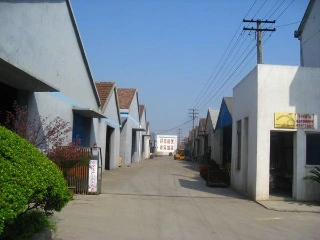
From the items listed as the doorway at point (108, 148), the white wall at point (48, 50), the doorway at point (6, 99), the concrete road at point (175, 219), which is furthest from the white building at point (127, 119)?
the doorway at point (6, 99)

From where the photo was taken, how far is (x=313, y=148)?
16.5 metres

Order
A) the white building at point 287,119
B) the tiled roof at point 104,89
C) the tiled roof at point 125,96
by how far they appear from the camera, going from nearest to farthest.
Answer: the white building at point 287,119 → the tiled roof at point 104,89 → the tiled roof at point 125,96

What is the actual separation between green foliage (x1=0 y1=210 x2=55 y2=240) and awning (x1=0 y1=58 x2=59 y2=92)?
4.08 m

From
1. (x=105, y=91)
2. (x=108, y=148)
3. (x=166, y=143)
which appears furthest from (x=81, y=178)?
(x=166, y=143)

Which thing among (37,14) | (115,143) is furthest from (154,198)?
(115,143)

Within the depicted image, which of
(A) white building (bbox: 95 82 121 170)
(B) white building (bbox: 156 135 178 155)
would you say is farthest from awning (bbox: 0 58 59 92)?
(B) white building (bbox: 156 135 178 155)

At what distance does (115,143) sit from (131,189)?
15427 mm

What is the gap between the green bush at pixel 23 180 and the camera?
225 inches

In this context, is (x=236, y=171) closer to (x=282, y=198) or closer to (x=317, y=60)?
(x=282, y=198)

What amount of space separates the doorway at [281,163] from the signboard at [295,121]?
2.78 m

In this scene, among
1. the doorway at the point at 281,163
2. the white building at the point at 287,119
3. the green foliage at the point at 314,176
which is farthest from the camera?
the doorway at the point at 281,163

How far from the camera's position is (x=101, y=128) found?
92.1ft

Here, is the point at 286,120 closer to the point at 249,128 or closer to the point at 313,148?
the point at 313,148

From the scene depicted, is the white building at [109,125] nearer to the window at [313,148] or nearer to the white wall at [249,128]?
the white wall at [249,128]
